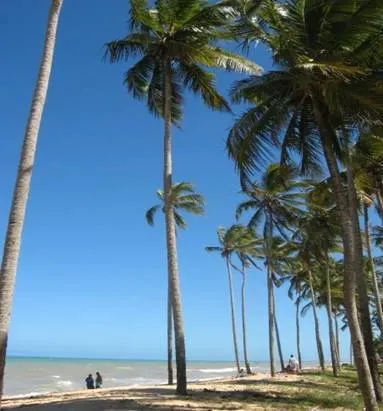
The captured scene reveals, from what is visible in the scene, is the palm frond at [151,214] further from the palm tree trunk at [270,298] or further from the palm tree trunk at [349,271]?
the palm tree trunk at [349,271]

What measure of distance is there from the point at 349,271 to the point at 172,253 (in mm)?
6508

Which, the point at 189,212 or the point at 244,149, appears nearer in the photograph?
the point at 244,149

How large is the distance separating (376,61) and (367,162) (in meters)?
6.84

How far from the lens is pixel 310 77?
12.1 metres

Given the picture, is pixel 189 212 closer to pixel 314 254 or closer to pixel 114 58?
pixel 314 254

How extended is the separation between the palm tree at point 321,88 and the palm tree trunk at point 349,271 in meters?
0.02

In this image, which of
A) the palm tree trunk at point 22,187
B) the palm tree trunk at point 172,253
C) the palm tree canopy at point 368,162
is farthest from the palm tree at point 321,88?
the palm tree trunk at point 22,187

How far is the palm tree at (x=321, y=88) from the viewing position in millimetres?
11641

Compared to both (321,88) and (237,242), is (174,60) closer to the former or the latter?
(321,88)

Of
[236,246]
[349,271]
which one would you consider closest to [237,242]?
[236,246]

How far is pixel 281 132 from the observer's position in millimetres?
14695

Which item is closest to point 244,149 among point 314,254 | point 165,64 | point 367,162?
point 165,64

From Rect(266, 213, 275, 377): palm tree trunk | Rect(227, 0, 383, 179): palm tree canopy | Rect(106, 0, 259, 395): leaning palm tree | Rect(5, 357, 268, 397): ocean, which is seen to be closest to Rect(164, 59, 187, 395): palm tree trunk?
Rect(106, 0, 259, 395): leaning palm tree

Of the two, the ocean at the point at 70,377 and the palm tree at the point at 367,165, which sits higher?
the palm tree at the point at 367,165
